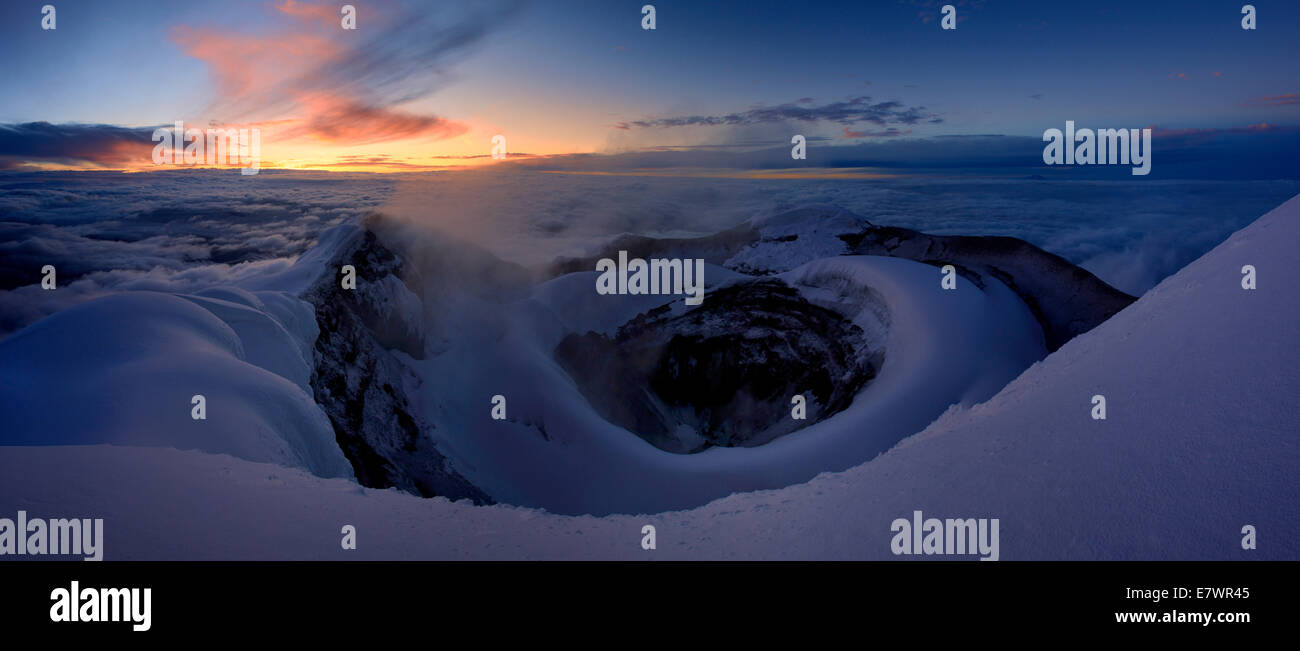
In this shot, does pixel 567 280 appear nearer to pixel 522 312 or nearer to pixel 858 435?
pixel 522 312

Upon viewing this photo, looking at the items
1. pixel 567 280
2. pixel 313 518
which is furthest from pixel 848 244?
pixel 313 518

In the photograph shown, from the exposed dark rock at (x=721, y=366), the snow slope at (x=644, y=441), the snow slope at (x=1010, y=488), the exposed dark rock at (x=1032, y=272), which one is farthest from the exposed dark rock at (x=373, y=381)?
the exposed dark rock at (x=1032, y=272)

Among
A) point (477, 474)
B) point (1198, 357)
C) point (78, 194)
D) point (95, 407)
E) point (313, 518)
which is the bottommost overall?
point (477, 474)

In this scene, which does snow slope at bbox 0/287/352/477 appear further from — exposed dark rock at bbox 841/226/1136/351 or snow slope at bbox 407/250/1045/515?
exposed dark rock at bbox 841/226/1136/351

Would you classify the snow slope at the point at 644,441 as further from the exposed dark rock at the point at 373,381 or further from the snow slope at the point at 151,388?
the snow slope at the point at 151,388

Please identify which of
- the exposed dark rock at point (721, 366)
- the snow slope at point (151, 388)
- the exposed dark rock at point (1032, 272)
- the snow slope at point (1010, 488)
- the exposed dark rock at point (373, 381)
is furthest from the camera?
the exposed dark rock at point (1032, 272)

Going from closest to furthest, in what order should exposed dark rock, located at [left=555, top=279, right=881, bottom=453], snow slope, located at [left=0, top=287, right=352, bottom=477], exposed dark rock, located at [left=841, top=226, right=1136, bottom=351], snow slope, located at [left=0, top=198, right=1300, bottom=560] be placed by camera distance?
snow slope, located at [left=0, top=198, right=1300, bottom=560] → snow slope, located at [left=0, top=287, right=352, bottom=477] → exposed dark rock, located at [left=555, top=279, right=881, bottom=453] → exposed dark rock, located at [left=841, top=226, right=1136, bottom=351]

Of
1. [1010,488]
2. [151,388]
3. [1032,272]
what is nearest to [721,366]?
[1032,272]

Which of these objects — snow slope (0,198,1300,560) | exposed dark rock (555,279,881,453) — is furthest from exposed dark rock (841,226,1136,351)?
snow slope (0,198,1300,560)
